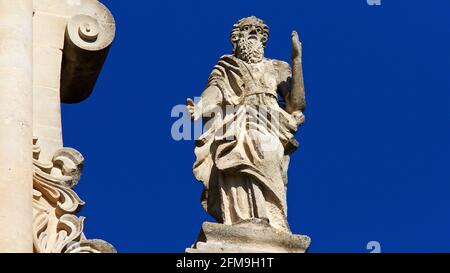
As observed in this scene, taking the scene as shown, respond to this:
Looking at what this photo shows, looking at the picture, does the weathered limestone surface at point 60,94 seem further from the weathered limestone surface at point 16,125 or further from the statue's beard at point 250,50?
the statue's beard at point 250,50

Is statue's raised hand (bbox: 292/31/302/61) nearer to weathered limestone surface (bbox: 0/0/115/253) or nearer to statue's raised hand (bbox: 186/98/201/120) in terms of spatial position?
statue's raised hand (bbox: 186/98/201/120)

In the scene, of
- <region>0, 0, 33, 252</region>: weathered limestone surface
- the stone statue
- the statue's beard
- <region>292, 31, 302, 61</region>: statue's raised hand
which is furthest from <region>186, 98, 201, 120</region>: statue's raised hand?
<region>0, 0, 33, 252</region>: weathered limestone surface

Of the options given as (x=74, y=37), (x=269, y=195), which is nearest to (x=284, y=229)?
(x=269, y=195)

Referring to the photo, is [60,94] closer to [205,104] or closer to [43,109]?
[43,109]

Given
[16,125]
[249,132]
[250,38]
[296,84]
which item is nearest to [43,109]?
[16,125]

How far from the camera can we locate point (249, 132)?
38875 mm

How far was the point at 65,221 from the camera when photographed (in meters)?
38.3

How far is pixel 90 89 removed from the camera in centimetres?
4038

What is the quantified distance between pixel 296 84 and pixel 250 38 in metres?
0.68
